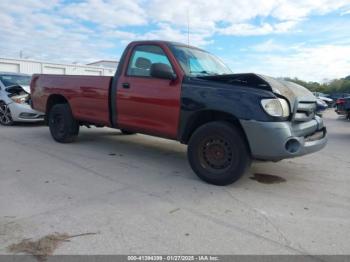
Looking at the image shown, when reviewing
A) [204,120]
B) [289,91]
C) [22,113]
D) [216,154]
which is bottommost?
[216,154]

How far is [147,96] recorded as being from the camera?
17.2 ft

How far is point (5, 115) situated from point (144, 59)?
6.05 metres

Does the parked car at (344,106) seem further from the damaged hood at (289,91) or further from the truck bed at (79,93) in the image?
the truck bed at (79,93)

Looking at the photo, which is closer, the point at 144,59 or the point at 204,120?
the point at 204,120

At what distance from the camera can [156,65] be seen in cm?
482

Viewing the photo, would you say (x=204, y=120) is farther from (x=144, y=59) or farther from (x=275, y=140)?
(x=144, y=59)

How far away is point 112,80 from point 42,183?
86.3 inches

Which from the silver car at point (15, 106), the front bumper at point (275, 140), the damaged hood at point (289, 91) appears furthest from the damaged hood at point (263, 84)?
the silver car at point (15, 106)

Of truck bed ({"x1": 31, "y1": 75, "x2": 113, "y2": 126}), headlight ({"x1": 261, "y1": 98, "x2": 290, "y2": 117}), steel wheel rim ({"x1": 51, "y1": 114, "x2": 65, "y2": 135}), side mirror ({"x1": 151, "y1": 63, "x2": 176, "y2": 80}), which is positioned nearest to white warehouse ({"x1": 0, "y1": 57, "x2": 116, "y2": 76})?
truck bed ({"x1": 31, "y1": 75, "x2": 113, "y2": 126})

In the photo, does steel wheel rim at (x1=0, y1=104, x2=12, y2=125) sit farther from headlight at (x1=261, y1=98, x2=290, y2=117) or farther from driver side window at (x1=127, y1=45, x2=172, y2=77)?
headlight at (x1=261, y1=98, x2=290, y2=117)

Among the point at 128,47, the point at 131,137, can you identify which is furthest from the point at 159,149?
the point at 128,47

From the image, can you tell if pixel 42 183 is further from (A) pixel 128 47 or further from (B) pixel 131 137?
(B) pixel 131 137

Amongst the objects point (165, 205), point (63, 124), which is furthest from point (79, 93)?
point (165, 205)

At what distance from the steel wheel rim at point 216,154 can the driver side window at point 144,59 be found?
4.76 feet
